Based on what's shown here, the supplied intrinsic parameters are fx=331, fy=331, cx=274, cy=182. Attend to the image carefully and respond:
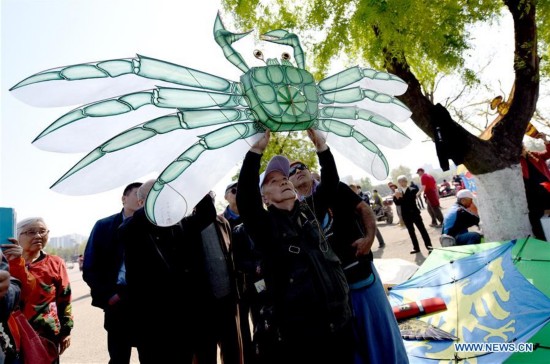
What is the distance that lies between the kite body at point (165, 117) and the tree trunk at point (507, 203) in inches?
167

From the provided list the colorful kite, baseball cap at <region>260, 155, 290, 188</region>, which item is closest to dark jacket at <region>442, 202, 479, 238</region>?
the colorful kite

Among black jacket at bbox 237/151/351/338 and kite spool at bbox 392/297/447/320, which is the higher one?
black jacket at bbox 237/151/351/338

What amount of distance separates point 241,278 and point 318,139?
1.74 meters

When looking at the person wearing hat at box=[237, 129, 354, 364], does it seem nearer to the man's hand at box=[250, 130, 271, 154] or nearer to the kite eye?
the man's hand at box=[250, 130, 271, 154]

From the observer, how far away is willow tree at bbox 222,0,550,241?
4480mm

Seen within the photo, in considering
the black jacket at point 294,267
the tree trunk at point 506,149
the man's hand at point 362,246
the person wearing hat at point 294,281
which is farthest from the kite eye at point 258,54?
the tree trunk at point 506,149

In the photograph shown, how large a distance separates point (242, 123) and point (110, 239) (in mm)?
1975

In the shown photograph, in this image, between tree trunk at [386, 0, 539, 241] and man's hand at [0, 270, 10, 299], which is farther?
tree trunk at [386, 0, 539, 241]

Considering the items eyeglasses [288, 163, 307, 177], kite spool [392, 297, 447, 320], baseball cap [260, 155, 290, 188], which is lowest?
kite spool [392, 297, 447, 320]

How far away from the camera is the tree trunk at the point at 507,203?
4.81 metres

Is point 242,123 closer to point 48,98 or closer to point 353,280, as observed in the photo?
point 48,98

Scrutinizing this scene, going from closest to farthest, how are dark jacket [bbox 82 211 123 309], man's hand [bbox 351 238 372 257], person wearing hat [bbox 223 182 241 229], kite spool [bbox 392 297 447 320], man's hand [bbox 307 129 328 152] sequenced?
man's hand [bbox 307 129 328 152] < man's hand [bbox 351 238 372 257] < dark jacket [bbox 82 211 123 309] < kite spool [bbox 392 297 447 320] < person wearing hat [bbox 223 182 241 229]

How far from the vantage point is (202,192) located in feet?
5.46

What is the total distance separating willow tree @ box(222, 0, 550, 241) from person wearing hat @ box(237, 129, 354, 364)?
10.8 feet
